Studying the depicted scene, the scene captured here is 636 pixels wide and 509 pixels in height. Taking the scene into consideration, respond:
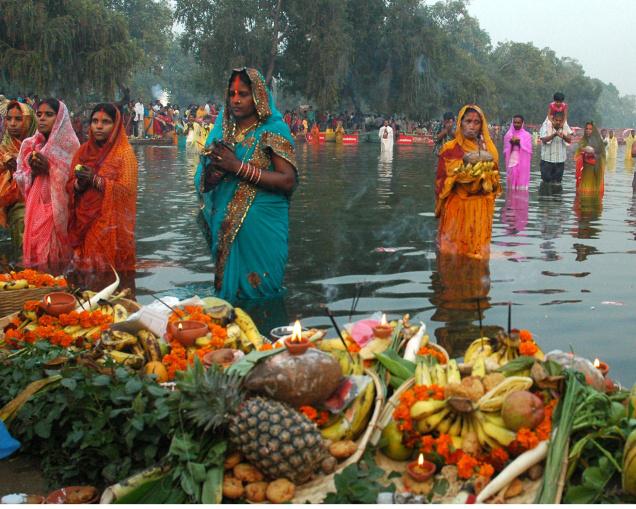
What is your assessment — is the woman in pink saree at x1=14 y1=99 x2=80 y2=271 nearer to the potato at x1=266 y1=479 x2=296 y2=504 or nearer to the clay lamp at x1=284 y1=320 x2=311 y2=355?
the clay lamp at x1=284 y1=320 x2=311 y2=355

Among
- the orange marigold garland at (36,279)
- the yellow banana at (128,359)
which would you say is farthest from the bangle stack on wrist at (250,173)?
the yellow banana at (128,359)

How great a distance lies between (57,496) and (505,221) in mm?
9129

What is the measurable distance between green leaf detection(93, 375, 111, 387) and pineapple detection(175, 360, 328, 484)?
529 millimetres

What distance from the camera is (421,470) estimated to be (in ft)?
10.4

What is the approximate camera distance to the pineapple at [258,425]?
3170 millimetres

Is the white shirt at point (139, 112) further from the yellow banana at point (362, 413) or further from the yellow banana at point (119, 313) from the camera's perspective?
the yellow banana at point (362, 413)

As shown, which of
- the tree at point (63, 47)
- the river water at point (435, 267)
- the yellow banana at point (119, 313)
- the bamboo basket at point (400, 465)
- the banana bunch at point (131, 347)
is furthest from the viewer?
the tree at point (63, 47)

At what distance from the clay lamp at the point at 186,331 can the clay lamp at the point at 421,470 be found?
1486mm

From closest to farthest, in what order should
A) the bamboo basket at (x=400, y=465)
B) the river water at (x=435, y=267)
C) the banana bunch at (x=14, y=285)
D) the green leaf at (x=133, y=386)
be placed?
1. the bamboo basket at (x=400, y=465)
2. the green leaf at (x=133, y=386)
3. the banana bunch at (x=14, y=285)
4. the river water at (x=435, y=267)

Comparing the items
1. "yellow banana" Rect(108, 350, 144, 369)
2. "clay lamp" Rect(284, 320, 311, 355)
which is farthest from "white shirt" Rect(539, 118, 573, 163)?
"clay lamp" Rect(284, 320, 311, 355)

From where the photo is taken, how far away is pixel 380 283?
746 centimetres

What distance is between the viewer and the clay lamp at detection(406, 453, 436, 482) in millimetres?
3156

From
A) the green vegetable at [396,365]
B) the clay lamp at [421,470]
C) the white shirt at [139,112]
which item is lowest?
the clay lamp at [421,470]

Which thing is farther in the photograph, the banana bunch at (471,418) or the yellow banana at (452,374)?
the yellow banana at (452,374)
